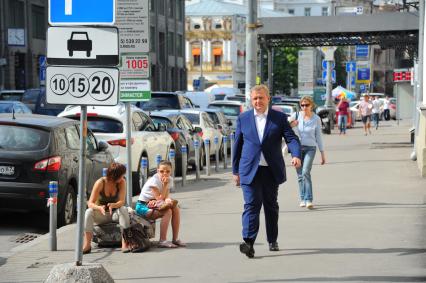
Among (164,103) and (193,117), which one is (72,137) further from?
(164,103)

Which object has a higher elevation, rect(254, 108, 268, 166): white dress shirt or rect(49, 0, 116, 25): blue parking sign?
rect(49, 0, 116, 25): blue parking sign

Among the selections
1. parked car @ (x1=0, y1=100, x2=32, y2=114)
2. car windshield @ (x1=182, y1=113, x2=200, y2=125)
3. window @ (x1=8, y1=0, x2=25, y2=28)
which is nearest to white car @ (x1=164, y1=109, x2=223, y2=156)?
car windshield @ (x1=182, y1=113, x2=200, y2=125)

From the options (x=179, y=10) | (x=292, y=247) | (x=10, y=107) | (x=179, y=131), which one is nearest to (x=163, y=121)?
(x=179, y=131)

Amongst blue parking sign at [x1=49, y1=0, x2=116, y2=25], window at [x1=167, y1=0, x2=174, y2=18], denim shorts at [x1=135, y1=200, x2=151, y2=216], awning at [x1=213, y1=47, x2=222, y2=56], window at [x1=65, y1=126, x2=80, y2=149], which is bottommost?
A: denim shorts at [x1=135, y1=200, x2=151, y2=216]

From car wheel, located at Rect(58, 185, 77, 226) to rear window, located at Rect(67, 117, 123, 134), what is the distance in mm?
4301

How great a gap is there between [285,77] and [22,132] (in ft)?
318

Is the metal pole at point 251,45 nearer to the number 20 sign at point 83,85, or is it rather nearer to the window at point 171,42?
the number 20 sign at point 83,85

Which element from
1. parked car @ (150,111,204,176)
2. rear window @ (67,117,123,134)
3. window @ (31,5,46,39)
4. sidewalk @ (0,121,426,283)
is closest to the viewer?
sidewalk @ (0,121,426,283)

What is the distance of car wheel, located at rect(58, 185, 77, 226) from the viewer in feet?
43.8

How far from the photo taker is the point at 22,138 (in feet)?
43.6

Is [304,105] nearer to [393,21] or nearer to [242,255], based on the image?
[242,255]

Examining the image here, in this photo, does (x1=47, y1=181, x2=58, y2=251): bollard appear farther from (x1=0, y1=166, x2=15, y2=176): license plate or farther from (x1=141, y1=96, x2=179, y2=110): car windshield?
(x1=141, y1=96, x2=179, y2=110): car windshield

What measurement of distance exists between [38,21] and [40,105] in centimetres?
2895

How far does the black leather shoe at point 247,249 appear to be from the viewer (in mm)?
10031
